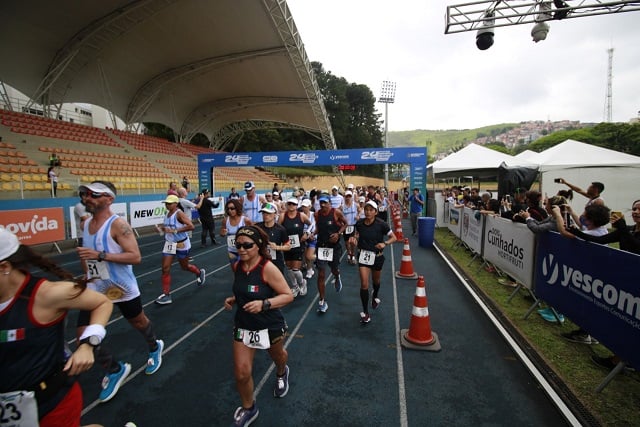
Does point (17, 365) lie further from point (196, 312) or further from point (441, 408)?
point (196, 312)

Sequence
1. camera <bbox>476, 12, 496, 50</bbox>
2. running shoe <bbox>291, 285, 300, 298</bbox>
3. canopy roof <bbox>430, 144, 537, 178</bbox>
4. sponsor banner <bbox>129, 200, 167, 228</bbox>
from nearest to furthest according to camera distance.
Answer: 1. running shoe <bbox>291, 285, 300, 298</bbox>
2. camera <bbox>476, 12, 496, 50</bbox>
3. sponsor banner <bbox>129, 200, 167, 228</bbox>
4. canopy roof <bbox>430, 144, 537, 178</bbox>

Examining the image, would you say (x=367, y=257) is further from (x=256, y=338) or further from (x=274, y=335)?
(x=256, y=338)

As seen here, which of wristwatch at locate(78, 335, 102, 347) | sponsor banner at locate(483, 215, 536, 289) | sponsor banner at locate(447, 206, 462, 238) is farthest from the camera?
sponsor banner at locate(447, 206, 462, 238)

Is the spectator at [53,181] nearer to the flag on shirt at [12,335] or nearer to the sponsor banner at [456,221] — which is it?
the flag on shirt at [12,335]

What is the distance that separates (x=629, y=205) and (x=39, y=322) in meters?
20.4

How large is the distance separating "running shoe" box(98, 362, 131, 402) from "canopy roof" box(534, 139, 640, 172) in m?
15.9

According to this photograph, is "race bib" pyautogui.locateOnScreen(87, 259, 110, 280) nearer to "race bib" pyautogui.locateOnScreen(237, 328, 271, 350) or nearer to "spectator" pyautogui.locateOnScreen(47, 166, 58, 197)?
"race bib" pyautogui.locateOnScreen(237, 328, 271, 350)

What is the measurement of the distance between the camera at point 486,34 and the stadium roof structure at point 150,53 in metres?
9.70

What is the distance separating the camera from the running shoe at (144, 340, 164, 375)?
11.8 ft

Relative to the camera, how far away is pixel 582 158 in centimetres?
1348

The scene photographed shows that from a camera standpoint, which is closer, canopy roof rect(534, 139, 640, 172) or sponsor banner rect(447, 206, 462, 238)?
sponsor banner rect(447, 206, 462, 238)

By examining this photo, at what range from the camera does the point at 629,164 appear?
1241 centimetres

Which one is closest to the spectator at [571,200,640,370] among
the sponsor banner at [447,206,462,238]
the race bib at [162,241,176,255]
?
the race bib at [162,241,176,255]

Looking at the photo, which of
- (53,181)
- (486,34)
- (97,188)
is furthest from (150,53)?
(97,188)
